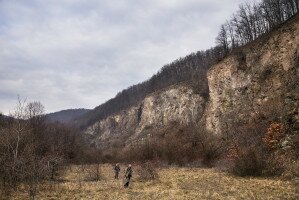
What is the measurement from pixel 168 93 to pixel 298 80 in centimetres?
5472

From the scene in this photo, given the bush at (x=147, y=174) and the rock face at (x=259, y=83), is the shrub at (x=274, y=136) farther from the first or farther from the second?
the bush at (x=147, y=174)

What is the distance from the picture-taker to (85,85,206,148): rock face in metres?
78.9

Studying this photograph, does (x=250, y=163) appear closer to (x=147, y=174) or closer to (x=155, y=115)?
(x=147, y=174)

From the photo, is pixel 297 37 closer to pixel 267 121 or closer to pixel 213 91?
pixel 267 121

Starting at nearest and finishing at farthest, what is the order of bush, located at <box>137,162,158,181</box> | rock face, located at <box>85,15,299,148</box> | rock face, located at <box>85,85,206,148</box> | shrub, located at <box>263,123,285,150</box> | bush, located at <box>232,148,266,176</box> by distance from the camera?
bush, located at <box>232,148,266,176</box> < bush, located at <box>137,162,158,181</box> < shrub, located at <box>263,123,285,150</box> < rock face, located at <box>85,15,299,148</box> < rock face, located at <box>85,85,206,148</box>

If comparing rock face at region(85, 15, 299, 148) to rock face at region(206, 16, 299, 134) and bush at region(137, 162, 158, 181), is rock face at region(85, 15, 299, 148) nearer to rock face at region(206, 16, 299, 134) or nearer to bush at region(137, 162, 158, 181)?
rock face at region(206, 16, 299, 134)

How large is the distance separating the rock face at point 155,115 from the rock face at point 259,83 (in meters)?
20.5

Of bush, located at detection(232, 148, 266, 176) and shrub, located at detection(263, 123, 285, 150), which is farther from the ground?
shrub, located at detection(263, 123, 285, 150)

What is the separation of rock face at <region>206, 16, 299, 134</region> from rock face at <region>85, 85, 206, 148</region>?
20.5 meters

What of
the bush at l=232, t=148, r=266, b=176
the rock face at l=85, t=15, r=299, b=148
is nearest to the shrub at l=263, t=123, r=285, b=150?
the rock face at l=85, t=15, r=299, b=148

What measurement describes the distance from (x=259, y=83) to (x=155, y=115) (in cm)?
5086

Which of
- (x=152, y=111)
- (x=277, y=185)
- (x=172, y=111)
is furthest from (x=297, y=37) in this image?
(x=152, y=111)

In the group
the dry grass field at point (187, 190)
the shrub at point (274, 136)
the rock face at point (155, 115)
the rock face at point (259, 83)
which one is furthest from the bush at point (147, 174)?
the rock face at point (155, 115)

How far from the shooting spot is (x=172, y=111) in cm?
8581
